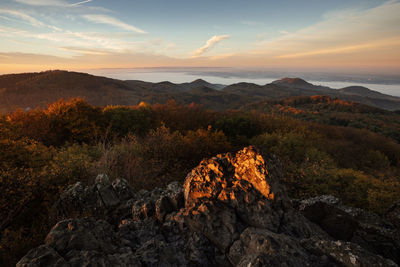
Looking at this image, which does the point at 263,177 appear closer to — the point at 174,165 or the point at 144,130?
the point at 174,165

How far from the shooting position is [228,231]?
126 inches

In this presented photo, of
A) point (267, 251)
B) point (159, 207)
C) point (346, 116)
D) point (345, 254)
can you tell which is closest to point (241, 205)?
point (267, 251)

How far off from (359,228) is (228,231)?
→ 9.58ft

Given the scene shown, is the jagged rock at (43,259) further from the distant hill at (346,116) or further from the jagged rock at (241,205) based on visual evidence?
the distant hill at (346,116)

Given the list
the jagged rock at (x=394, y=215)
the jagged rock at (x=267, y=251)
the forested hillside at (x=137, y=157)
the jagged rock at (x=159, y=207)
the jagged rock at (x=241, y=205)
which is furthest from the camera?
the forested hillside at (x=137, y=157)

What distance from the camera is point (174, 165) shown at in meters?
9.65

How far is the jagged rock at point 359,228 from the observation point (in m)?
3.75

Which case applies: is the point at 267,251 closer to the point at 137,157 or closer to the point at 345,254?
the point at 345,254

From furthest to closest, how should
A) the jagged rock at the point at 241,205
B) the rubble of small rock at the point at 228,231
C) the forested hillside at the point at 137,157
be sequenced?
the forested hillside at the point at 137,157, the jagged rock at the point at 241,205, the rubble of small rock at the point at 228,231

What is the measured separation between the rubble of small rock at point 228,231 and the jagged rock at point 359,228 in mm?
16

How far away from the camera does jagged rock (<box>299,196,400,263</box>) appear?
375cm

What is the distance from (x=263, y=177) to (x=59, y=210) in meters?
4.77

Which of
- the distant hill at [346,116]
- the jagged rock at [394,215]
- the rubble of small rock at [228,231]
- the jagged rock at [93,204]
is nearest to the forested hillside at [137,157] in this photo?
the jagged rock at [93,204]

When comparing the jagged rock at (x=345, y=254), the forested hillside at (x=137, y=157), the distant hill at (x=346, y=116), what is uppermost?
the jagged rock at (x=345, y=254)
